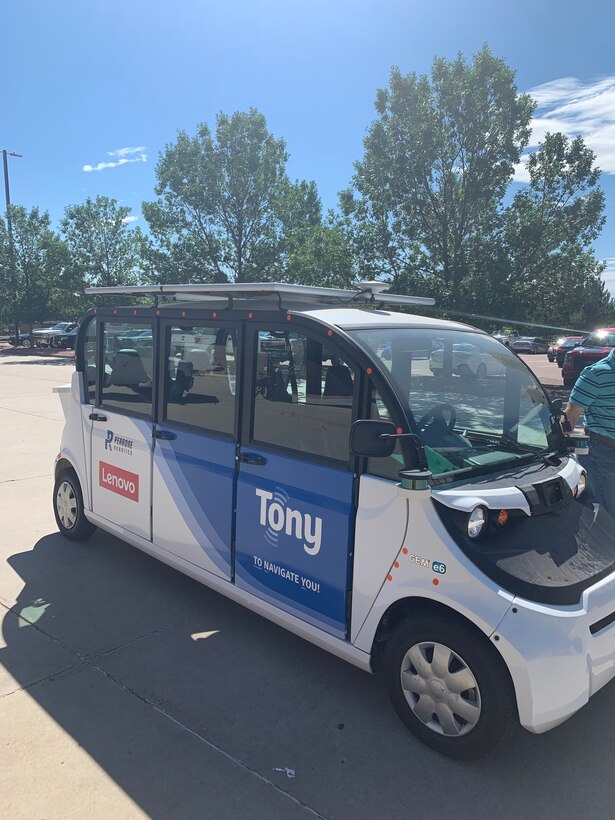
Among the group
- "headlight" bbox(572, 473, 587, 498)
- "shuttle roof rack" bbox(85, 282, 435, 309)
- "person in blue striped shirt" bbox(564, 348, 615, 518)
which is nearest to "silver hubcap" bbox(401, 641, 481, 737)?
"headlight" bbox(572, 473, 587, 498)

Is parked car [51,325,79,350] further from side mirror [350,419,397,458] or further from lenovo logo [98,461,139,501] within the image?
side mirror [350,419,397,458]

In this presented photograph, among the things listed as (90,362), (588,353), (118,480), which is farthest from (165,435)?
(588,353)

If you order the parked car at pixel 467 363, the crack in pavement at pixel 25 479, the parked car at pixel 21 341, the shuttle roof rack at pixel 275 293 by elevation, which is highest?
the shuttle roof rack at pixel 275 293

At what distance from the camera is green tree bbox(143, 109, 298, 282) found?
79.2 feet

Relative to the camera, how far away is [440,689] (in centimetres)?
249

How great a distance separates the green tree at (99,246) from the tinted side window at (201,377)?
90.4ft

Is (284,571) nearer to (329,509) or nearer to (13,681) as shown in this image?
(329,509)

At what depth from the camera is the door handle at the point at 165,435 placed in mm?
3691

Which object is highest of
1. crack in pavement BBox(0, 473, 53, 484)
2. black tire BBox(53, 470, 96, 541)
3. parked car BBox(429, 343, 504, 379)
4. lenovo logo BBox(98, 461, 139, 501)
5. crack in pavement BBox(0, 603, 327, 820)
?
parked car BBox(429, 343, 504, 379)

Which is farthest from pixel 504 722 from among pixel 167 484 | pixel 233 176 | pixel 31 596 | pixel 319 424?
pixel 233 176

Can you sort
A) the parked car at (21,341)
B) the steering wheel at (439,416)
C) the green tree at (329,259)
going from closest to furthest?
the steering wheel at (439,416), the green tree at (329,259), the parked car at (21,341)

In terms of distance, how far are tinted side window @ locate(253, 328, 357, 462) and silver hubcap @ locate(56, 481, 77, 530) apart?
2.45m

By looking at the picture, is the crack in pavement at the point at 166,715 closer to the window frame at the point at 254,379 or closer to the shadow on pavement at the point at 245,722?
the shadow on pavement at the point at 245,722

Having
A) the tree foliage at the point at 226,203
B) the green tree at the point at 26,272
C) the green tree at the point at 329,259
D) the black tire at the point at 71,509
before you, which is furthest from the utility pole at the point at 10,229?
the black tire at the point at 71,509
